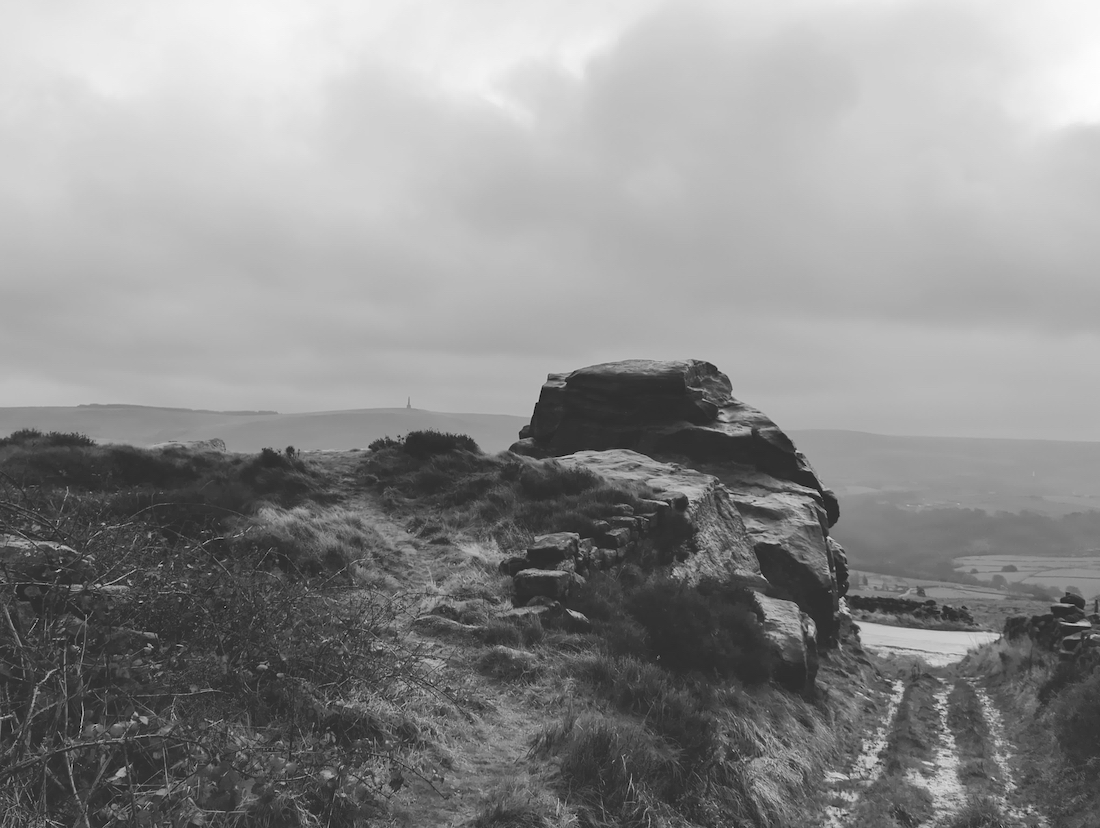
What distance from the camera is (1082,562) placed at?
589 ft

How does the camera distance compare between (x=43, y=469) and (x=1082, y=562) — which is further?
(x=1082, y=562)

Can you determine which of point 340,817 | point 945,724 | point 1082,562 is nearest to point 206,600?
point 340,817

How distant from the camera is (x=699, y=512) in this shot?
59.5 ft

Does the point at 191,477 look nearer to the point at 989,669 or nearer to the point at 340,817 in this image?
the point at 340,817

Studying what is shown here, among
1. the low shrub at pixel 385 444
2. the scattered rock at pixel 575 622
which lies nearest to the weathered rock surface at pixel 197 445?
the low shrub at pixel 385 444

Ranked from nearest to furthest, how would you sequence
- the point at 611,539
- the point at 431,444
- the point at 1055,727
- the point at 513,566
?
1. the point at 513,566
2. the point at 1055,727
3. the point at 611,539
4. the point at 431,444

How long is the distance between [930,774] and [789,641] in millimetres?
3045

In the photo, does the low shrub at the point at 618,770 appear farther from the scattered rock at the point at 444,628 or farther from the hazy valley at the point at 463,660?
the scattered rock at the point at 444,628

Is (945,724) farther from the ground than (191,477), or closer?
closer

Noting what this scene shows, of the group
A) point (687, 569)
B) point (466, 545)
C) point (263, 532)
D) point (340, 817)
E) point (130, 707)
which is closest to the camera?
point (130, 707)

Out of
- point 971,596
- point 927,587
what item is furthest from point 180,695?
point 927,587

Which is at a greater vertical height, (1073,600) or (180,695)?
(180,695)

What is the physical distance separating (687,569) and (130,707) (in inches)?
487

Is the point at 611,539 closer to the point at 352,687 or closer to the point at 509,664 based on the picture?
the point at 509,664
